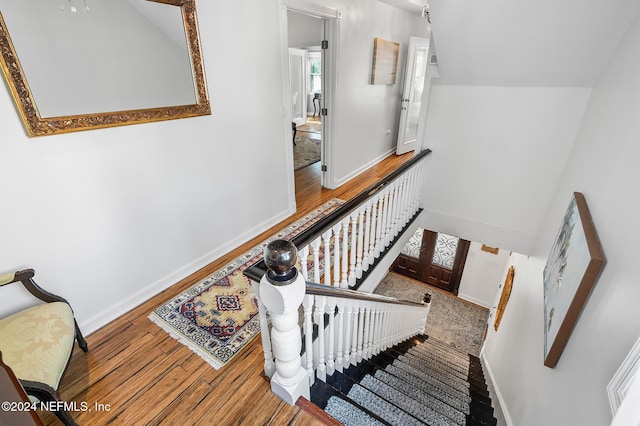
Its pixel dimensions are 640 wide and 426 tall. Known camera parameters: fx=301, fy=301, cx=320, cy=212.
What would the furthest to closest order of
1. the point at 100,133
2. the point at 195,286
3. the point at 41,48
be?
the point at 195,286
the point at 100,133
the point at 41,48

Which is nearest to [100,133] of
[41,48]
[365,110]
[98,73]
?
[98,73]

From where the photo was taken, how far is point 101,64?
1697 mm

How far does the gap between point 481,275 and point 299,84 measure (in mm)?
6251

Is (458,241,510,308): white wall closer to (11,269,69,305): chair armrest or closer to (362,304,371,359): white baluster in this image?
(362,304,371,359): white baluster

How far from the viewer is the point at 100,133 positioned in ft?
5.80

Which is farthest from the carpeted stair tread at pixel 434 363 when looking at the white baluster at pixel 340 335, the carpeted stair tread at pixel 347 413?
the carpeted stair tread at pixel 347 413

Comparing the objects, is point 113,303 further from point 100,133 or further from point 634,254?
point 634,254

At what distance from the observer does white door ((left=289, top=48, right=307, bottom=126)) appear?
744cm

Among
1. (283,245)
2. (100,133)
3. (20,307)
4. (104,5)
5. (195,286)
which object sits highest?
(104,5)

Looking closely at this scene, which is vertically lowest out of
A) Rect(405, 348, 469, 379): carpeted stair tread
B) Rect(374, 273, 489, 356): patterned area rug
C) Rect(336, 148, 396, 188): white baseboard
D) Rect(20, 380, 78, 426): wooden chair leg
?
Rect(374, 273, 489, 356): patterned area rug

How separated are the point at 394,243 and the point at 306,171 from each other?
→ 2362mm

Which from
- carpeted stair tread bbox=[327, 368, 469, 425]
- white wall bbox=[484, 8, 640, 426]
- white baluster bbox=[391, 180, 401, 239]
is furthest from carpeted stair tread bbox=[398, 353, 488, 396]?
white baluster bbox=[391, 180, 401, 239]

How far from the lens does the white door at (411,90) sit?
5133 mm

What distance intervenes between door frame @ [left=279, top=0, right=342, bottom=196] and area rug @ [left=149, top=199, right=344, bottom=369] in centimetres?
137
